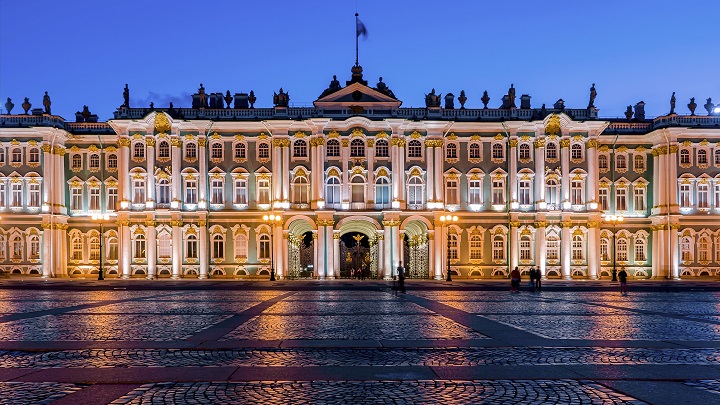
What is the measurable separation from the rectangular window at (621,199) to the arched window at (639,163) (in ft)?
7.07

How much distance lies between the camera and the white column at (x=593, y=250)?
210 ft

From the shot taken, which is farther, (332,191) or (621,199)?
(621,199)

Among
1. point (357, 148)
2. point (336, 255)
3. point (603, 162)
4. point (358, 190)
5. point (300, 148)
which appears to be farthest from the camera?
point (603, 162)

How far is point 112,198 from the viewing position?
66.1 m

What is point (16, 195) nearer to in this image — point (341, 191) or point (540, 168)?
point (341, 191)

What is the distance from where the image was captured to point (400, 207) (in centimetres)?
6228

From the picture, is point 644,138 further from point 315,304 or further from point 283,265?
point 315,304

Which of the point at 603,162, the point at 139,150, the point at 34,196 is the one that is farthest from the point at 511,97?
the point at 34,196

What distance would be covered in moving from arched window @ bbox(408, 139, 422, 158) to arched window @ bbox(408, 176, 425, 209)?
1986 millimetres

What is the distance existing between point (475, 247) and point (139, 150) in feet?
97.6

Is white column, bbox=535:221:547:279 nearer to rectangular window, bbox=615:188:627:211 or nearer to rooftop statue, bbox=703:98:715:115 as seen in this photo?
rectangular window, bbox=615:188:627:211

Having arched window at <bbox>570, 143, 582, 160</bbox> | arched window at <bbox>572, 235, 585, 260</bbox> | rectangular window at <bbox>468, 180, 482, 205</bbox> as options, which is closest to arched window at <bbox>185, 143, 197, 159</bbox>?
rectangular window at <bbox>468, 180, 482, 205</bbox>

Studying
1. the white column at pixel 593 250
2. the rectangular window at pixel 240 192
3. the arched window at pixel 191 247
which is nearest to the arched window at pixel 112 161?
the arched window at pixel 191 247

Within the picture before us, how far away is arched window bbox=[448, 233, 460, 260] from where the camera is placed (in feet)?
211
